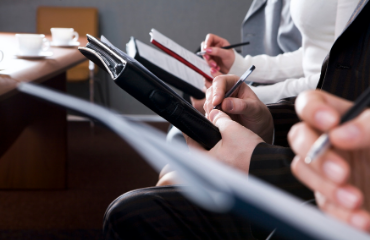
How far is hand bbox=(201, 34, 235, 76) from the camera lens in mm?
1199

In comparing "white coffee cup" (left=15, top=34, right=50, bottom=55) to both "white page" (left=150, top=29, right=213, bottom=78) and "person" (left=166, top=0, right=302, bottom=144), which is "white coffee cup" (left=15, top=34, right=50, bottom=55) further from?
"person" (left=166, top=0, right=302, bottom=144)

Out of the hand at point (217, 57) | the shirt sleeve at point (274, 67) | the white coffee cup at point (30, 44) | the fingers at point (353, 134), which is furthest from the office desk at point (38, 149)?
the fingers at point (353, 134)

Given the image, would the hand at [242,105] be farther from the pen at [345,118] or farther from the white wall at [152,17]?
the white wall at [152,17]

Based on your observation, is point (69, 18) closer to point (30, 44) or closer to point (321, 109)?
point (30, 44)

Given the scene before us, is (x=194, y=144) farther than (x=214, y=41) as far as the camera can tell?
No

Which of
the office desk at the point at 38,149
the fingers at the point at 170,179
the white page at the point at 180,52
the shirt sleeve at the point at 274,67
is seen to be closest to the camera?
the fingers at the point at 170,179

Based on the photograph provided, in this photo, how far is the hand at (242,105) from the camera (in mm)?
674

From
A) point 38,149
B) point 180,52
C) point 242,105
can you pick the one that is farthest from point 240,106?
point 38,149

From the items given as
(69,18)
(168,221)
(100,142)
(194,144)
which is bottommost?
(100,142)

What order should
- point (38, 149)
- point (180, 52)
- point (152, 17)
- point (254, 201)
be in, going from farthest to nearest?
point (152, 17), point (38, 149), point (180, 52), point (254, 201)

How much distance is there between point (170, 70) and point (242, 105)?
413 mm

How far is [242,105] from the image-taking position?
0.68m

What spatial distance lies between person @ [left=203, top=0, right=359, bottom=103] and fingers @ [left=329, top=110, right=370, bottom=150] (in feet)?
2.39

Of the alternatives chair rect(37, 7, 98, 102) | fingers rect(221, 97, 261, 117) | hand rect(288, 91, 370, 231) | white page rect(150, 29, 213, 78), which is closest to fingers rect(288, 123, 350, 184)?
hand rect(288, 91, 370, 231)
